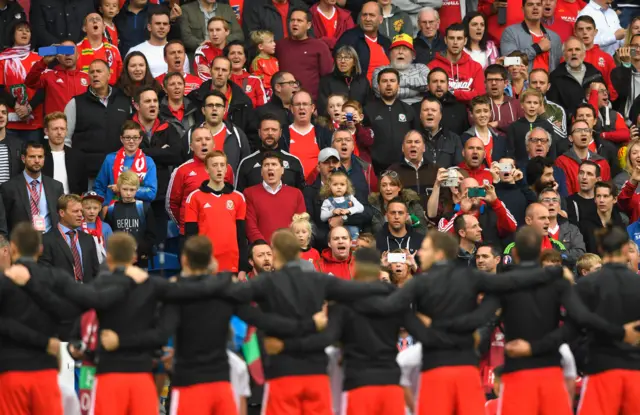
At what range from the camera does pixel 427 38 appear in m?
20.9

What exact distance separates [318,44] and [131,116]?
2929 mm

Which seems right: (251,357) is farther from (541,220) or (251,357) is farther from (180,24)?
(180,24)

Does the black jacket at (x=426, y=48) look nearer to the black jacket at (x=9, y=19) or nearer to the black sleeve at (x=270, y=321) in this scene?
the black jacket at (x=9, y=19)

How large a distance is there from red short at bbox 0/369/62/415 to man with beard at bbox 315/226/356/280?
4258 mm

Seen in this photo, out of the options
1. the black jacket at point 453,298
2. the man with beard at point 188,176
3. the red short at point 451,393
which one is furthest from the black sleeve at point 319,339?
the man with beard at point 188,176

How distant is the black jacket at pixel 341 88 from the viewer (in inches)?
763

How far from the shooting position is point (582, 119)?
64.6ft

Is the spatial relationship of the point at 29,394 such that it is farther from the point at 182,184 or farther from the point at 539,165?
the point at 539,165

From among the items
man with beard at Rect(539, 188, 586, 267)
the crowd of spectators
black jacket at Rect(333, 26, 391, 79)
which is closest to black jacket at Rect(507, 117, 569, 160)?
the crowd of spectators

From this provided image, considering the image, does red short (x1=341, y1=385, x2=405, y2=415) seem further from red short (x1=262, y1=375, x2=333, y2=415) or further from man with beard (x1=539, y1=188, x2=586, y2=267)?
man with beard (x1=539, y1=188, x2=586, y2=267)

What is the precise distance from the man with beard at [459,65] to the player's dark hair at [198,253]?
7.82m

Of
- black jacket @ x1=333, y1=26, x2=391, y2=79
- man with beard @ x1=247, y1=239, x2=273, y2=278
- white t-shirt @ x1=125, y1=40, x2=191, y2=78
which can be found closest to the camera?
man with beard @ x1=247, y1=239, x2=273, y2=278

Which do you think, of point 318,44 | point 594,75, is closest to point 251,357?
point 318,44

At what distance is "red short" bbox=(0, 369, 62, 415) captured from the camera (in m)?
12.8
